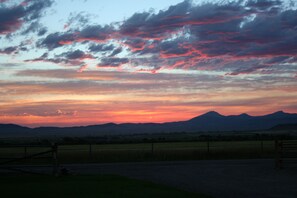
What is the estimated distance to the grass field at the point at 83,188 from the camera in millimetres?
16719

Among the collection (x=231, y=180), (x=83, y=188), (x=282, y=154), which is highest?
(x=282, y=154)

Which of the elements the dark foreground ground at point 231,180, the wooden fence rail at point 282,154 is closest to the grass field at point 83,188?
the dark foreground ground at point 231,180

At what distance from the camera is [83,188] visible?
60.6ft

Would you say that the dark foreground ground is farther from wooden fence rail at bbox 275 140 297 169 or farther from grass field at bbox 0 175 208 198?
grass field at bbox 0 175 208 198

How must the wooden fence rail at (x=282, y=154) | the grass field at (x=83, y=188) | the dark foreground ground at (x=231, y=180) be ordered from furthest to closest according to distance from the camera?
the wooden fence rail at (x=282, y=154) < the dark foreground ground at (x=231, y=180) < the grass field at (x=83, y=188)

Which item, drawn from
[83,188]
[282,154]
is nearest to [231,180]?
[83,188]

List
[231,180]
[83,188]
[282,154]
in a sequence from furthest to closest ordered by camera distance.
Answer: [282,154] → [231,180] → [83,188]

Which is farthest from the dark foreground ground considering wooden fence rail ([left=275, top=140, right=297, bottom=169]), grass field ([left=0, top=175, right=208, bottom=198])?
grass field ([left=0, top=175, right=208, bottom=198])

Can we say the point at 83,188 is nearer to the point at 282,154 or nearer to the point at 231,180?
the point at 231,180

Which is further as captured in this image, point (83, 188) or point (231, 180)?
point (231, 180)

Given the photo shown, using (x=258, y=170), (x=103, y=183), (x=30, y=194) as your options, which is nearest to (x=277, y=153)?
(x=258, y=170)

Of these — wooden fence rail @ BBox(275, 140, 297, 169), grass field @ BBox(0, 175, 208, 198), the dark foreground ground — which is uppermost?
wooden fence rail @ BBox(275, 140, 297, 169)

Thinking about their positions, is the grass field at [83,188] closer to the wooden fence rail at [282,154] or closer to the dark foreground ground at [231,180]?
the dark foreground ground at [231,180]

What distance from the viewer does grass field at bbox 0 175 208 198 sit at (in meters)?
16.7
